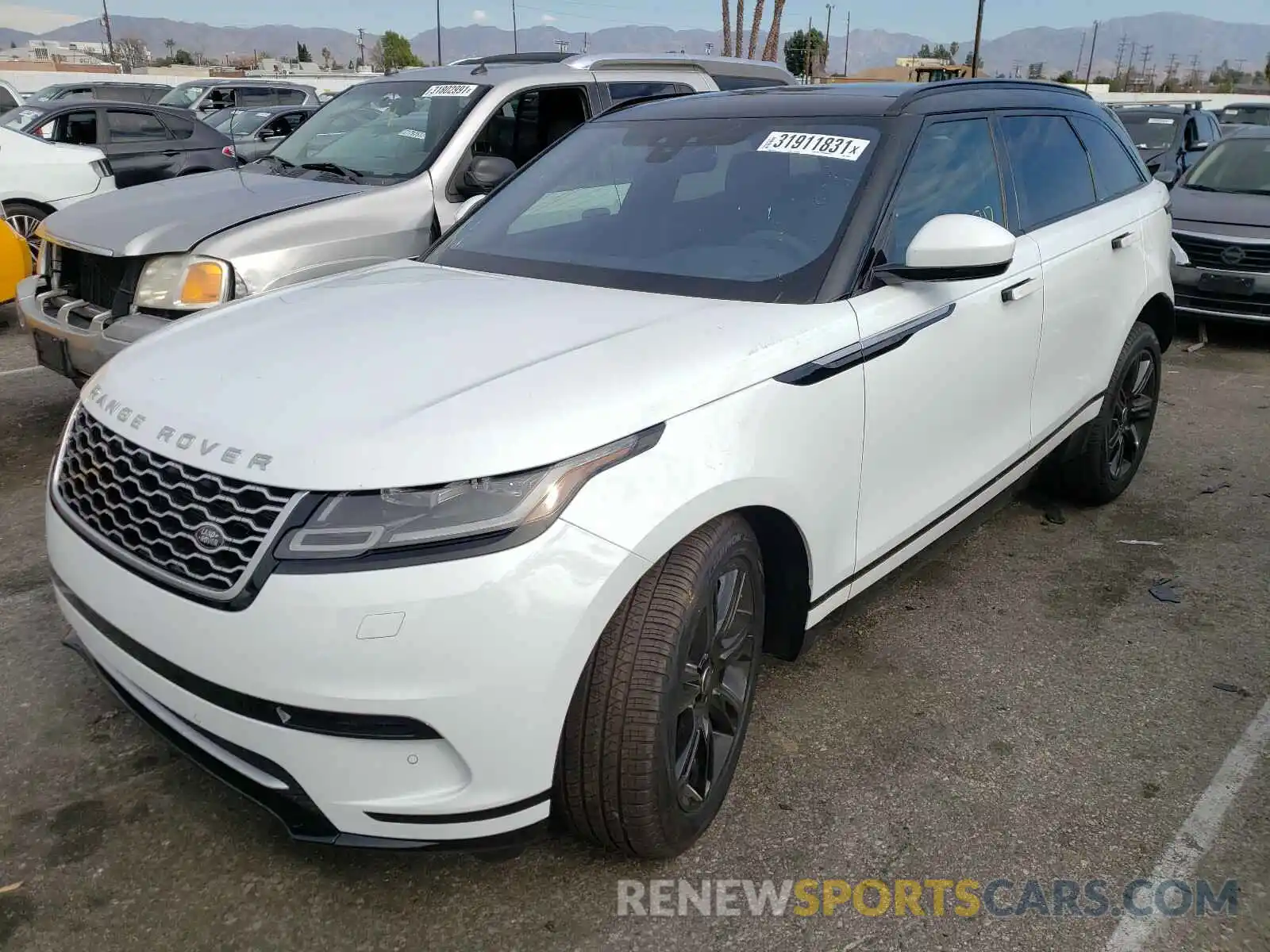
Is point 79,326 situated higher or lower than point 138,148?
lower

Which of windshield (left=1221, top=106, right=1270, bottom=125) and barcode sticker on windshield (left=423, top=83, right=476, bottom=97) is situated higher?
barcode sticker on windshield (left=423, top=83, right=476, bottom=97)

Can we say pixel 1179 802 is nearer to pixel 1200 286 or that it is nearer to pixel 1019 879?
pixel 1019 879

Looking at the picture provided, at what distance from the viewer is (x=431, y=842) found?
2020 mm

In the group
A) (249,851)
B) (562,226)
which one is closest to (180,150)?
(562,226)

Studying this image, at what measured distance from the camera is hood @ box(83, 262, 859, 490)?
77.6 inches

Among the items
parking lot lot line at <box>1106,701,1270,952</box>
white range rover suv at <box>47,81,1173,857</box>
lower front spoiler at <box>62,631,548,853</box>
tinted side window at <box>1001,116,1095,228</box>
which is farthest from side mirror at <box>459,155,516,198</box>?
parking lot lot line at <box>1106,701,1270,952</box>

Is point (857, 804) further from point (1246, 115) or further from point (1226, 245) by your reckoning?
point (1246, 115)

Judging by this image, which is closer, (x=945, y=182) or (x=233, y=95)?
(x=945, y=182)

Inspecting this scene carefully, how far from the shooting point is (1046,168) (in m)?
3.93

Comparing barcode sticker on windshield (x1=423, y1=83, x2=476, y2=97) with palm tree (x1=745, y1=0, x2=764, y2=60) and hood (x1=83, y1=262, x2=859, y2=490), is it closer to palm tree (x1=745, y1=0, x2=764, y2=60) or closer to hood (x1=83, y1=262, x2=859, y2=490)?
hood (x1=83, y1=262, x2=859, y2=490)

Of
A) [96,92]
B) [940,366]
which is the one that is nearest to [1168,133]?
[940,366]

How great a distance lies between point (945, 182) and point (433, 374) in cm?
189

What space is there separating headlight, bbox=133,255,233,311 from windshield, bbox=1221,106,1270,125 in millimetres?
21053

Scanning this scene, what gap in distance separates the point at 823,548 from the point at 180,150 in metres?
11.6
